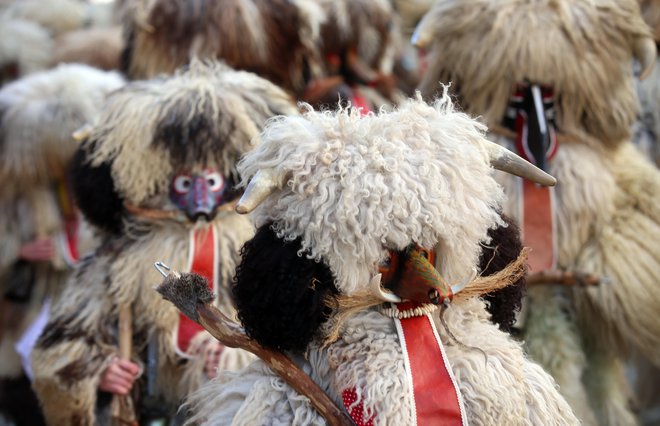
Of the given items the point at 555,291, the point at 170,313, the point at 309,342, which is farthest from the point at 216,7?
the point at 309,342

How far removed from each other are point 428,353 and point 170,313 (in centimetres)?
111

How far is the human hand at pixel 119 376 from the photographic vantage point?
285 centimetres

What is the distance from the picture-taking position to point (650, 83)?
13.4 feet

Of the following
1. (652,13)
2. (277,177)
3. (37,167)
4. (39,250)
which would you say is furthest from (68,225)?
(652,13)

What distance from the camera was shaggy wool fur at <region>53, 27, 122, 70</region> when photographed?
5.33 m

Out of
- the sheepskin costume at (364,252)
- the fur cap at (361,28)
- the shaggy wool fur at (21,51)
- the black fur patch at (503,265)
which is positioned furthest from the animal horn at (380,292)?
the shaggy wool fur at (21,51)

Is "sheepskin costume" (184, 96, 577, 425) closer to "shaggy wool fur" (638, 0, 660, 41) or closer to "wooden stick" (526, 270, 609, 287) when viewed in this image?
"wooden stick" (526, 270, 609, 287)

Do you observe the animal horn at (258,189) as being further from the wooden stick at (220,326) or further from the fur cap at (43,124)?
the fur cap at (43,124)

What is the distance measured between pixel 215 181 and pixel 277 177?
0.91 metres

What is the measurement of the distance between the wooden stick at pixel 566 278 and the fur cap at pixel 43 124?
1.93 metres

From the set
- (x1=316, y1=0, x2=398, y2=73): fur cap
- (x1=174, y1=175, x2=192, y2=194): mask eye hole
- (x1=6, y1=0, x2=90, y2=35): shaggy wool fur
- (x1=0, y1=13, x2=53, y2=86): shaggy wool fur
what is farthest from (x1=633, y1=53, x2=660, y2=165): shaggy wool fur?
(x1=6, y1=0, x2=90, y2=35): shaggy wool fur

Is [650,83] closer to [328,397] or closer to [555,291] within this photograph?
[555,291]

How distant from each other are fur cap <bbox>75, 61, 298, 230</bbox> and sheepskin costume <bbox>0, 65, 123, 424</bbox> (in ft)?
3.08

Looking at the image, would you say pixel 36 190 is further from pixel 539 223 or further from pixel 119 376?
pixel 539 223
